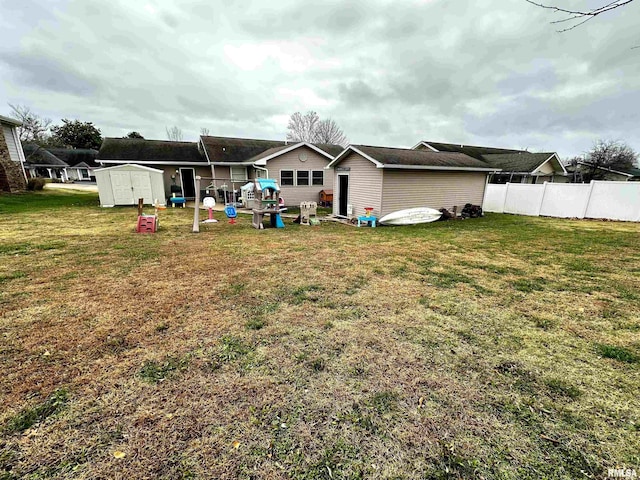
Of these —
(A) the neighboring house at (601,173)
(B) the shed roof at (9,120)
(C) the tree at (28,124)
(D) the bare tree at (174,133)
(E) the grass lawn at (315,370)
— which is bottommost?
(E) the grass lawn at (315,370)

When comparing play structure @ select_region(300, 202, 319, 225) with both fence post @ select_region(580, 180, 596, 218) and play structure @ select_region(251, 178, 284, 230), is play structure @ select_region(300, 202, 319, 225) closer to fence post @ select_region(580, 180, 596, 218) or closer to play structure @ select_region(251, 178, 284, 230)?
play structure @ select_region(251, 178, 284, 230)

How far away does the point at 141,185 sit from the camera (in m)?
14.4

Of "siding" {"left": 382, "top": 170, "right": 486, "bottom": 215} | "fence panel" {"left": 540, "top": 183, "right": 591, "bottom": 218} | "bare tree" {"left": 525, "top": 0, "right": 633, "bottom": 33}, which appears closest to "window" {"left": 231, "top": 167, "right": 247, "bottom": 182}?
"siding" {"left": 382, "top": 170, "right": 486, "bottom": 215}

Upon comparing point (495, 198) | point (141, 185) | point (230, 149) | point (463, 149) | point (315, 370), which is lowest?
point (315, 370)

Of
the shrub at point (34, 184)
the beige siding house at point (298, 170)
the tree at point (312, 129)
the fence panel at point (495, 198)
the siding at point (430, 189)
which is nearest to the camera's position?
the siding at point (430, 189)

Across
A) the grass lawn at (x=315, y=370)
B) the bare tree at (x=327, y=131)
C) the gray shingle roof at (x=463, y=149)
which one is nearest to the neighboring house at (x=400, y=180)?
the grass lawn at (x=315, y=370)

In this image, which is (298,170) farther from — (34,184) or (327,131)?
(327,131)

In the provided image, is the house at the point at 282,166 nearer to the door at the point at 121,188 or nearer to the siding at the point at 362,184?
the siding at the point at 362,184

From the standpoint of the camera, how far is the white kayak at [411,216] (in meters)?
10.3

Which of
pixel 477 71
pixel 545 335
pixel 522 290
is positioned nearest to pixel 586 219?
pixel 477 71

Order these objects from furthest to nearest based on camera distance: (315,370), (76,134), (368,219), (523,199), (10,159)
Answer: (76,134)
(10,159)
(523,199)
(368,219)
(315,370)

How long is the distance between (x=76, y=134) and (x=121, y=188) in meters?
45.6

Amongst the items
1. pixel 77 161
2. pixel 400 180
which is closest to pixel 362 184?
pixel 400 180

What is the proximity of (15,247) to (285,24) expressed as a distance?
14.4 m
